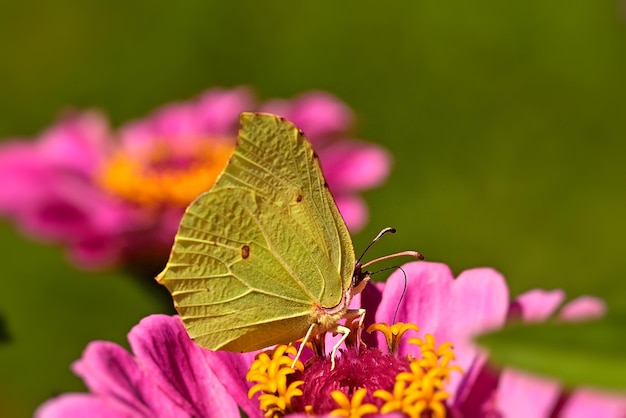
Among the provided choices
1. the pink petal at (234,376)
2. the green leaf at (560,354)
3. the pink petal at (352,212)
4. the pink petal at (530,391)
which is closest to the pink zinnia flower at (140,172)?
the pink petal at (352,212)

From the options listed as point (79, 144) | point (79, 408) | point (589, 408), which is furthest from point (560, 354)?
point (79, 144)

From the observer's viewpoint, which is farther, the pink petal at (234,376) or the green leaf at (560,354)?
the pink petal at (234,376)

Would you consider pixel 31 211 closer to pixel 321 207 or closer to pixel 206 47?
pixel 321 207

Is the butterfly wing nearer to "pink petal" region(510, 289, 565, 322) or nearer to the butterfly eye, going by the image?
the butterfly eye

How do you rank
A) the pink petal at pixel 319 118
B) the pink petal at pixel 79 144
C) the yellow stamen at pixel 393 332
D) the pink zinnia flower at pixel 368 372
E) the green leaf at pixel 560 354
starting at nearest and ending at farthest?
the green leaf at pixel 560 354
the pink zinnia flower at pixel 368 372
the yellow stamen at pixel 393 332
the pink petal at pixel 319 118
the pink petal at pixel 79 144

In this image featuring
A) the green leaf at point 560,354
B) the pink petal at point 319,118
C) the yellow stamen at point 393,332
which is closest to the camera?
the green leaf at point 560,354

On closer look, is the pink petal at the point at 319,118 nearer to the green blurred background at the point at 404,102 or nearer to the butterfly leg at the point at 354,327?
the green blurred background at the point at 404,102

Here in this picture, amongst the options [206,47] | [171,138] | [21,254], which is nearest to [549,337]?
[171,138]
